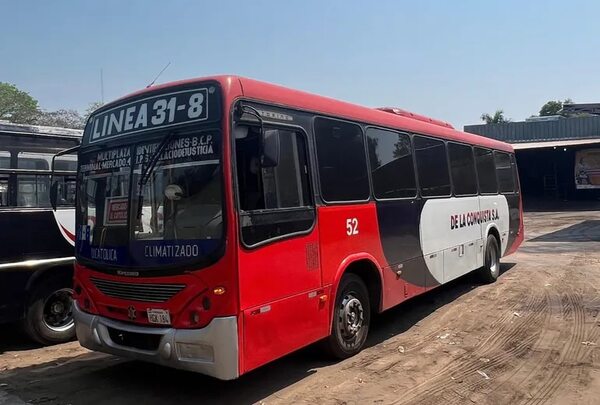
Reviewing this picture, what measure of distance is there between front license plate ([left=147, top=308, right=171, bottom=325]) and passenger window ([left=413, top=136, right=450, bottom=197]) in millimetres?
4514

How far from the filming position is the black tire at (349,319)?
5844 millimetres

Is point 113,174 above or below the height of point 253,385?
above

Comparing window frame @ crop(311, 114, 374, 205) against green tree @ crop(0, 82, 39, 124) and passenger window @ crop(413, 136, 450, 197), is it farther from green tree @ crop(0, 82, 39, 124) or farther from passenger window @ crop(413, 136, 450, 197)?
green tree @ crop(0, 82, 39, 124)

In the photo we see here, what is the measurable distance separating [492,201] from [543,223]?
15698 millimetres

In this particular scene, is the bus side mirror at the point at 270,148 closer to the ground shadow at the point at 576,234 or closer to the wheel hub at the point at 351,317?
the wheel hub at the point at 351,317

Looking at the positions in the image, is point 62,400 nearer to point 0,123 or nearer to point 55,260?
point 55,260

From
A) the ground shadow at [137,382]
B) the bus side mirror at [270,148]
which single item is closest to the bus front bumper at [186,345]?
the ground shadow at [137,382]

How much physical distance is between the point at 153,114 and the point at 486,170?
303 inches

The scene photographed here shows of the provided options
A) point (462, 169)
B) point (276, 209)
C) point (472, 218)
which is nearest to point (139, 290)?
point (276, 209)

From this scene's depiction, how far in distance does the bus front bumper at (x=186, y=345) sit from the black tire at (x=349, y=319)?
5.50 ft

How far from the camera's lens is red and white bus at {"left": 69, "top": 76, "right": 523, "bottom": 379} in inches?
177

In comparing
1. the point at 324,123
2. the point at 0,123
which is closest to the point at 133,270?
the point at 324,123

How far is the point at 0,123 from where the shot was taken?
7.16 m

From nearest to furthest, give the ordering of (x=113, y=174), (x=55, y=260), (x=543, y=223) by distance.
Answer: (x=113, y=174)
(x=55, y=260)
(x=543, y=223)
